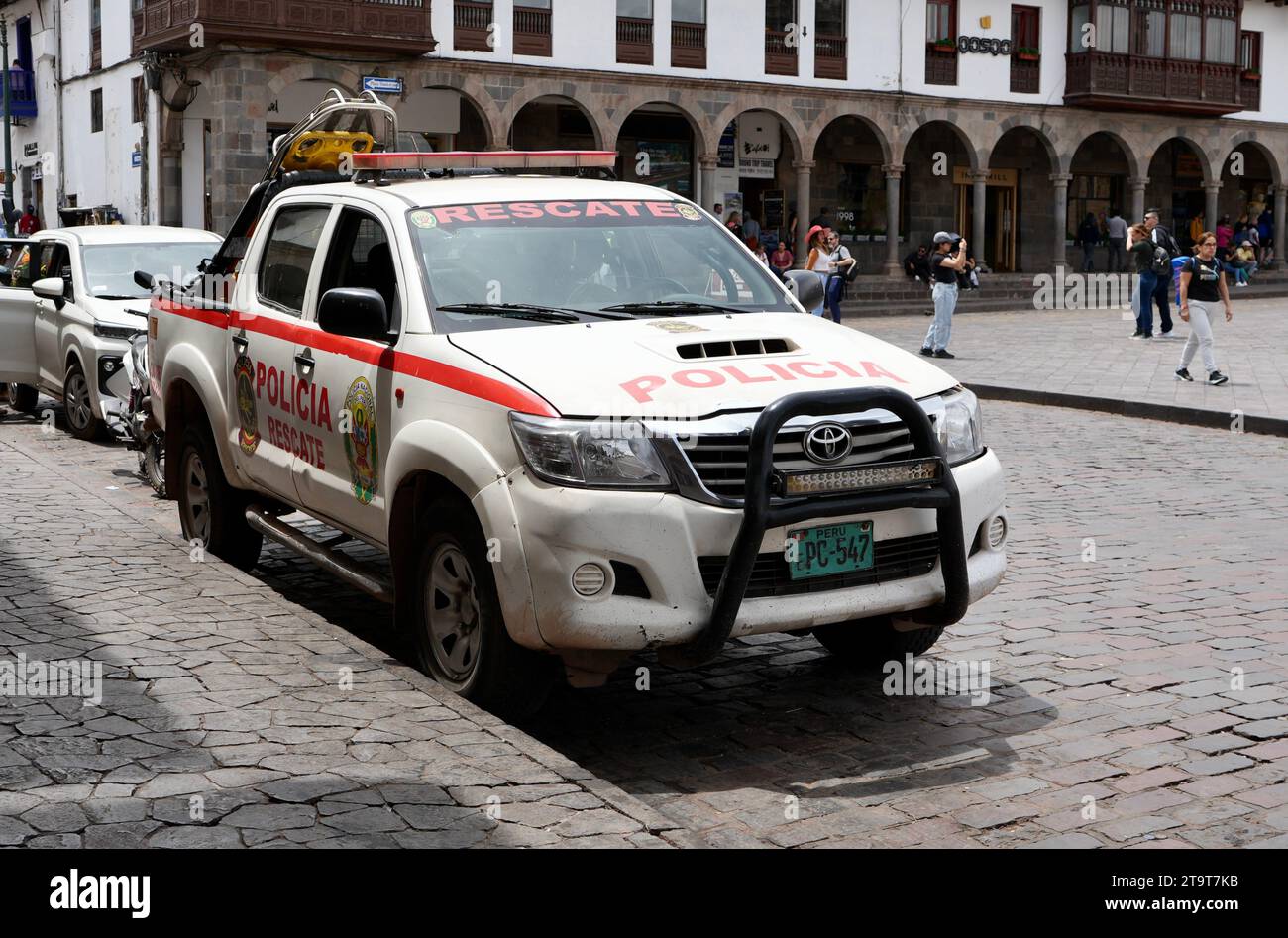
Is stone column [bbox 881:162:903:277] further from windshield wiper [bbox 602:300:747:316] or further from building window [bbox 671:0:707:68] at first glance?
windshield wiper [bbox 602:300:747:316]

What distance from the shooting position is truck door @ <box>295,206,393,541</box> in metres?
5.91

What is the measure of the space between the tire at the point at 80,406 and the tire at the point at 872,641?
9.17 meters

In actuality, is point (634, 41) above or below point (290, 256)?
above

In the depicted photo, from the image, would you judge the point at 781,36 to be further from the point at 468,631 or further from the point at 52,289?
the point at 468,631

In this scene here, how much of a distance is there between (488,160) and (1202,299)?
40.1 feet

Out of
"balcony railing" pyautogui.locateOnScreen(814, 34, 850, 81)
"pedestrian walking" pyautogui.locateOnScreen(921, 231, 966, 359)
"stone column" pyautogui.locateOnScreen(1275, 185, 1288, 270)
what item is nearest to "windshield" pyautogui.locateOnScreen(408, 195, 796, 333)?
"pedestrian walking" pyautogui.locateOnScreen(921, 231, 966, 359)

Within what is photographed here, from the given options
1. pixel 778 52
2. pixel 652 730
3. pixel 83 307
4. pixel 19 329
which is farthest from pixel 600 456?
pixel 778 52

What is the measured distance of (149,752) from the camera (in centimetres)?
454

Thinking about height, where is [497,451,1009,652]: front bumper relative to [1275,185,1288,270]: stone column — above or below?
below

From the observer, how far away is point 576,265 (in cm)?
610

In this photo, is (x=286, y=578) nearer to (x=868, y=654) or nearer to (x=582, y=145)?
(x=868, y=654)

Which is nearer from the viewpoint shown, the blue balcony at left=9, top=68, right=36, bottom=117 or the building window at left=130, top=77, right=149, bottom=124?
the building window at left=130, top=77, right=149, bottom=124

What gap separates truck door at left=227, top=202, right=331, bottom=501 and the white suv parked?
615 centimetres
